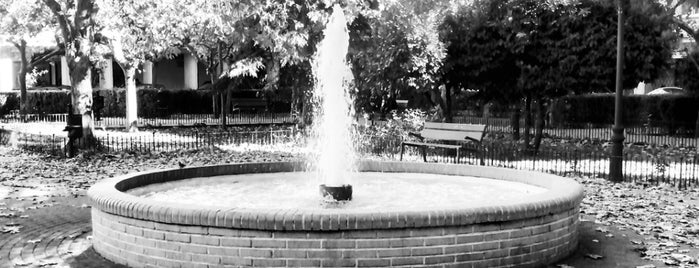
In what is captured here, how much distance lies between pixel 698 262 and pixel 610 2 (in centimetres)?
1141

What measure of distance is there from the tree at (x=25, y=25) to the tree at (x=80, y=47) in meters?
2.68

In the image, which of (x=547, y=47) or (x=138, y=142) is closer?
(x=547, y=47)

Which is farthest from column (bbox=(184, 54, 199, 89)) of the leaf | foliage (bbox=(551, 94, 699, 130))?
the leaf

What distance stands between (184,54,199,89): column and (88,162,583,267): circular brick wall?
1501 inches

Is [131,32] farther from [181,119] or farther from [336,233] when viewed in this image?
[336,233]

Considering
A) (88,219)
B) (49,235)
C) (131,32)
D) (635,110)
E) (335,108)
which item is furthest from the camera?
(635,110)

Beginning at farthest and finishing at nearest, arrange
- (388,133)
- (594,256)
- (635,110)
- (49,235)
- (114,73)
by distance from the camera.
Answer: (114,73)
(635,110)
(388,133)
(49,235)
(594,256)

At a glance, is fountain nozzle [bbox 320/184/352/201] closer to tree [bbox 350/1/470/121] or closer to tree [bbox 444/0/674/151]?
tree [bbox 350/1/470/121]

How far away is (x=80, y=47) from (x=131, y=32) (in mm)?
7036

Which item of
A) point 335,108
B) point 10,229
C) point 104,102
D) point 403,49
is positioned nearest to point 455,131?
point 403,49

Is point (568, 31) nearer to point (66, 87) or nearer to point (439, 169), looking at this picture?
point (439, 169)

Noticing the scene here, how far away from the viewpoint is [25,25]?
28.8 m

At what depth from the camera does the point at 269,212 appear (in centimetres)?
627

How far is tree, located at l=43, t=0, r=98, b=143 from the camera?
59.8 ft
